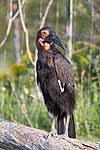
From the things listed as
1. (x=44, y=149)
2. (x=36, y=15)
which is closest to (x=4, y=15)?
(x=36, y=15)

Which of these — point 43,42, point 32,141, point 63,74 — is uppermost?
point 43,42

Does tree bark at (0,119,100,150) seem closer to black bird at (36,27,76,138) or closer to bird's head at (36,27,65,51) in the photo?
black bird at (36,27,76,138)

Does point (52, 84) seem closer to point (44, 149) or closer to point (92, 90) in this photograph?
point (44, 149)

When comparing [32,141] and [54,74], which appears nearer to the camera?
[32,141]

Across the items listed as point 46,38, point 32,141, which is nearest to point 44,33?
point 46,38

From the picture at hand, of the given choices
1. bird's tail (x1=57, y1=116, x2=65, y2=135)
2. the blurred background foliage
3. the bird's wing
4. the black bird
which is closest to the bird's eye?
the black bird

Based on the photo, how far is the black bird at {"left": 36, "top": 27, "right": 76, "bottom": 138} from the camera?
13.8 feet

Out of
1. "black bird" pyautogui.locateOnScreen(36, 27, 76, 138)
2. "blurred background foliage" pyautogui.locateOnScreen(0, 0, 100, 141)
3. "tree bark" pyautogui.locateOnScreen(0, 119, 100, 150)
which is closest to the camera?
"tree bark" pyautogui.locateOnScreen(0, 119, 100, 150)

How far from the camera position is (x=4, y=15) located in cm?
1290

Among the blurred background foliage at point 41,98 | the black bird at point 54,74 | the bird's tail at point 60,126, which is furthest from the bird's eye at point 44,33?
the blurred background foliage at point 41,98

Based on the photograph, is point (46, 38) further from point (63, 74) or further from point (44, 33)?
point (63, 74)

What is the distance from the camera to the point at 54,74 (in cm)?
423

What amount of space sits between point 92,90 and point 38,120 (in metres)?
0.84

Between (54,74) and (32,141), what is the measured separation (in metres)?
0.77
